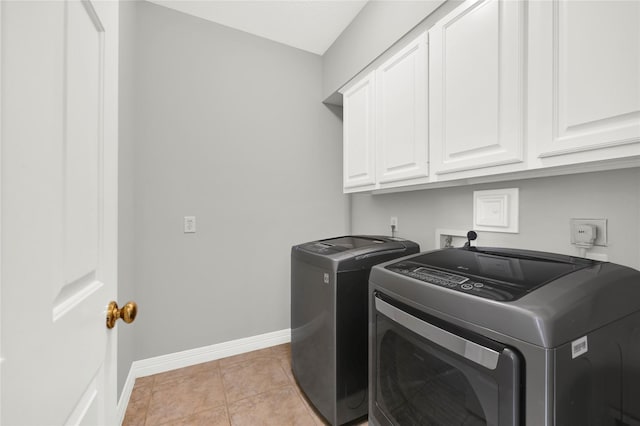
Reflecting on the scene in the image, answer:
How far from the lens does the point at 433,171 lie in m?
1.40

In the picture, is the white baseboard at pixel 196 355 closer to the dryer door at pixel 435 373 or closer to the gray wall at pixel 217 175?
the gray wall at pixel 217 175

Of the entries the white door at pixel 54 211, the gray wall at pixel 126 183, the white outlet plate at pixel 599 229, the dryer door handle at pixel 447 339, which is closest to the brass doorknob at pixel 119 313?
the white door at pixel 54 211

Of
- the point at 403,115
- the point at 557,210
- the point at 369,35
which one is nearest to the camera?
the point at 557,210

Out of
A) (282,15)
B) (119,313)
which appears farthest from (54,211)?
(282,15)

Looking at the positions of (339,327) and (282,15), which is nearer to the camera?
(339,327)

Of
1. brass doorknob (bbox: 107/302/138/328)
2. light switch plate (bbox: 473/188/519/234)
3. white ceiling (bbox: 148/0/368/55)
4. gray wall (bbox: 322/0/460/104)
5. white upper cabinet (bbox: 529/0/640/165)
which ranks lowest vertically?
brass doorknob (bbox: 107/302/138/328)

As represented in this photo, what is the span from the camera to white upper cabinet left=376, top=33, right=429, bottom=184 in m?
1.45

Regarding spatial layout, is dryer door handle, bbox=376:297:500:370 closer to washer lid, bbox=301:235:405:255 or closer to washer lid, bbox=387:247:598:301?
washer lid, bbox=387:247:598:301

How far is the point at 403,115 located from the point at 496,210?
2.39 feet

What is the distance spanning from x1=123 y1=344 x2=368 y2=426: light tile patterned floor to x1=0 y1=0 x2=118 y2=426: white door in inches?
43.1

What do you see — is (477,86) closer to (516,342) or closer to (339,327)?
(516,342)

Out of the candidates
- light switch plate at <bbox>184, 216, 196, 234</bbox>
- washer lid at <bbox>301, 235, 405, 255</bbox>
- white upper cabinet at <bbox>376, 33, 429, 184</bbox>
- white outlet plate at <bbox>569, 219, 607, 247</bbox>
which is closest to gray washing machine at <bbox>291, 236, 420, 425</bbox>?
washer lid at <bbox>301, 235, 405, 255</bbox>

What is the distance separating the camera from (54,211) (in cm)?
40

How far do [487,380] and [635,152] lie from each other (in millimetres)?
766
